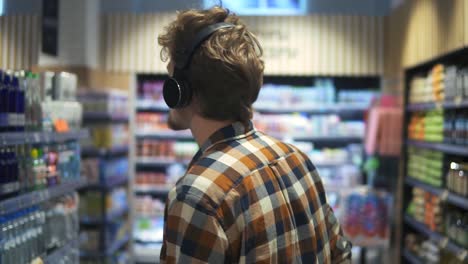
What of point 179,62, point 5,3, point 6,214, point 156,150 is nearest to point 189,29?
point 179,62

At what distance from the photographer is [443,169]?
5348mm

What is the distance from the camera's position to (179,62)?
1.68m

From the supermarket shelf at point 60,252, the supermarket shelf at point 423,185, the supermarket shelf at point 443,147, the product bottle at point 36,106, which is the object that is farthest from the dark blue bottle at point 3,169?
the supermarket shelf at point 423,185

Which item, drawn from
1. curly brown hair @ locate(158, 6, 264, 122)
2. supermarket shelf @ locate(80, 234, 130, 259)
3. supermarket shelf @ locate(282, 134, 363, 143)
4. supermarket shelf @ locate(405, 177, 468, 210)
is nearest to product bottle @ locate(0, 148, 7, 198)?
curly brown hair @ locate(158, 6, 264, 122)

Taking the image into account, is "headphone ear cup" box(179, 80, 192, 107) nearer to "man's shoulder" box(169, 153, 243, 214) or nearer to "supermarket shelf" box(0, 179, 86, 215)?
"man's shoulder" box(169, 153, 243, 214)

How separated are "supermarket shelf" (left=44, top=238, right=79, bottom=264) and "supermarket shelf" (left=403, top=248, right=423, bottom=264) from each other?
11.1 feet

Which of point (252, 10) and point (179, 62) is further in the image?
point (252, 10)

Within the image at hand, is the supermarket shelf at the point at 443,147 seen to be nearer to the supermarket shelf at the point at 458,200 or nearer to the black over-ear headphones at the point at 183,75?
the supermarket shelf at the point at 458,200

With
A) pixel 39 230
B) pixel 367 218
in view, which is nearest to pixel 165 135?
pixel 367 218

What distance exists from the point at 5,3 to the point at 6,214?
1010mm

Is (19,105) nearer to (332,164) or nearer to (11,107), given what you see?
(11,107)

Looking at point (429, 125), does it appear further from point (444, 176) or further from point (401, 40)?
point (401, 40)

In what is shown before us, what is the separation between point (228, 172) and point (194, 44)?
35 cm

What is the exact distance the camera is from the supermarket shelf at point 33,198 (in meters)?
2.59
